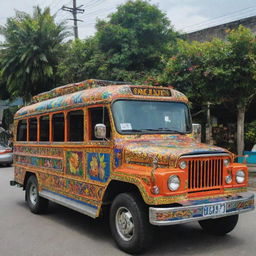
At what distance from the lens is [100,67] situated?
1689 centimetres

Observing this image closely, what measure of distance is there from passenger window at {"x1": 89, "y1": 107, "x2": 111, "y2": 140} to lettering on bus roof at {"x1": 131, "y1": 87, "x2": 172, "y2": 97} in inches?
23.8

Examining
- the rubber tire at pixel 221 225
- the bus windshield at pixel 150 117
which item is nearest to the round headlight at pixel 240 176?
the rubber tire at pixel 221 225

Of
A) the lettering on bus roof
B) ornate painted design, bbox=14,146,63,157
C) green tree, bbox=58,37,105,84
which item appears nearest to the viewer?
the lettering on bus roof

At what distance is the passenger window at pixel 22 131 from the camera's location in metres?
8.95

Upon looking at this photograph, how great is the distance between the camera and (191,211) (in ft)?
15.4

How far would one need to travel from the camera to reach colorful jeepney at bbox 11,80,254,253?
4.81 m

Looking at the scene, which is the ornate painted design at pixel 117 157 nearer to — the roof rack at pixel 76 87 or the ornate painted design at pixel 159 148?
the ornate painted design at pixel 159 148

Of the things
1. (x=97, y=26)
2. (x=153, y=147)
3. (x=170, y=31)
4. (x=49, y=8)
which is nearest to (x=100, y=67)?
(x=97, y=26)

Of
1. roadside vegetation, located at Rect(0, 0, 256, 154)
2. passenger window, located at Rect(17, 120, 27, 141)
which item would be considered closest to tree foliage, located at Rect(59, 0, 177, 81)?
roadside vegetation, located at Rect(0, 0, 256, 154)

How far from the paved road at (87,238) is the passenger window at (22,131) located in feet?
6.94

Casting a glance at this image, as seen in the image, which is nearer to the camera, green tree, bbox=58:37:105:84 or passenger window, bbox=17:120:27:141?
passenger window, bbox=17:120:27:141

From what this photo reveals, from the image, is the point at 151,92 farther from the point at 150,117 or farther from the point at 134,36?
the point at 134,36

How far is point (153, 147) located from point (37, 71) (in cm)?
1771

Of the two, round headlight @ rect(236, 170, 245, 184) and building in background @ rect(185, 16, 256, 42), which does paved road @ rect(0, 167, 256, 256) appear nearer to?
round headlight @ rect(236, 170, 245, 184)
